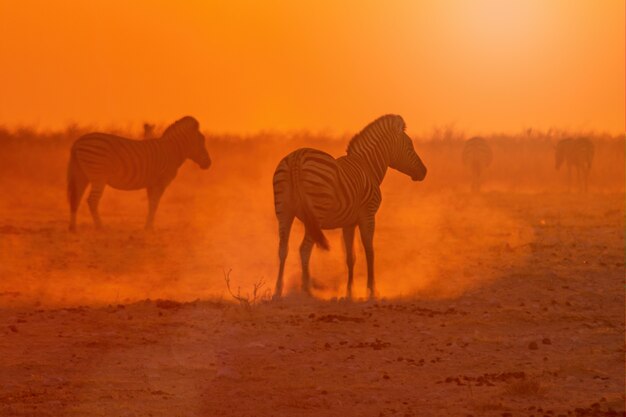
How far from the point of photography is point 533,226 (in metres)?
18.1

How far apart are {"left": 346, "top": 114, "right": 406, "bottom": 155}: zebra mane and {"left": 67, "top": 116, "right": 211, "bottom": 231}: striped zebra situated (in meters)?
5.81

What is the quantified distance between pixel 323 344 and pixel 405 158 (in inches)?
183

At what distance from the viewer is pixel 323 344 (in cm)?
850

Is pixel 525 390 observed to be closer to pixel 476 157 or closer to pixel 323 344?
pixel 323 344

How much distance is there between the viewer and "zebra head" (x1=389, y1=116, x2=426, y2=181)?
500 inches

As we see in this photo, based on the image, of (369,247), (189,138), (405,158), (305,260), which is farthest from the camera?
(189,138)

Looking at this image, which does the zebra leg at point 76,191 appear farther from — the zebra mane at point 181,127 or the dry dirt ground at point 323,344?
the dry dirt ground at point 323,344

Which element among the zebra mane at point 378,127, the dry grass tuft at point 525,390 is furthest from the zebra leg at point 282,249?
the dry grass tuft at point 525,390

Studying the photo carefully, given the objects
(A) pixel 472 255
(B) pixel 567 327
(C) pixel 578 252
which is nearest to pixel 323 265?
(A) pixel 472 255

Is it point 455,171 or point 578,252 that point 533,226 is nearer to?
point 578,252

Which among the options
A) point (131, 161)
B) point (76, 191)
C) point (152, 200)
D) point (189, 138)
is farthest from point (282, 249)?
point (189, 138)

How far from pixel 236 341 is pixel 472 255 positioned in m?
6.19

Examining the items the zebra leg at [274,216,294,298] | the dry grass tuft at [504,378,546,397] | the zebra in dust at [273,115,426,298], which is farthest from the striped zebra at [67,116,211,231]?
the dry grass tuft at [504,378,546,397]

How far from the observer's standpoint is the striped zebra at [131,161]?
18.1 m
